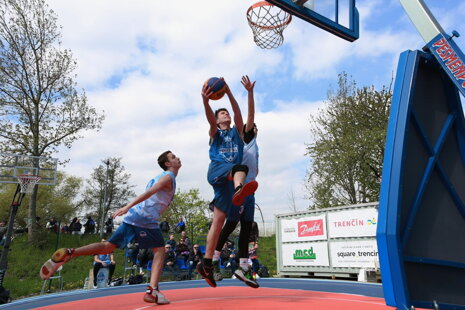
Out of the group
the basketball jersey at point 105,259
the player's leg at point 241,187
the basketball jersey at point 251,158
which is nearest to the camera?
the player's leg at point 241,187

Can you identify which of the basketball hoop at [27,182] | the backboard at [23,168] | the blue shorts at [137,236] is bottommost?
the blue shorts at [137,236]

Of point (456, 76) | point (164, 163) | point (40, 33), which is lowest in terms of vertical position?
point (164, 163)

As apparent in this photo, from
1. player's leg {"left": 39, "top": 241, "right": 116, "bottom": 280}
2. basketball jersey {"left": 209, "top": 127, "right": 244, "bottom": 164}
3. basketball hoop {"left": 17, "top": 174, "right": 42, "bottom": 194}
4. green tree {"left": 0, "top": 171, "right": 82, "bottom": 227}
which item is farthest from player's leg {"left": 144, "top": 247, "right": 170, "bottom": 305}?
green tree {"left": 0, "top": 171, "right": 82, "bottom": 227}

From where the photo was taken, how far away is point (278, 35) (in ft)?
23.9

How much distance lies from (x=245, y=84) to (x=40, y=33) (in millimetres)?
21542

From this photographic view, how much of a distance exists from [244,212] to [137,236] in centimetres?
173

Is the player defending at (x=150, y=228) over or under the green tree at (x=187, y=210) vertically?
under

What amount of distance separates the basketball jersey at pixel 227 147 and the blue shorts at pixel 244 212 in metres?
0.64

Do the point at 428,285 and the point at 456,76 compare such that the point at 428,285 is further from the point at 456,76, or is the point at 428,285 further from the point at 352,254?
the point at 352,254

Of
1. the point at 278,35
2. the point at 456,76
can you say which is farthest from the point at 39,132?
the point at 456,76

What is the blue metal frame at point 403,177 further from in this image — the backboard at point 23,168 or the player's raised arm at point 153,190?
the backboard at point 23,168

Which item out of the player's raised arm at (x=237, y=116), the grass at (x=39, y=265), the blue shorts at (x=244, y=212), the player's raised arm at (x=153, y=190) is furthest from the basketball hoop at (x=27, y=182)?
the player's raised arm at (x=237, y=116)

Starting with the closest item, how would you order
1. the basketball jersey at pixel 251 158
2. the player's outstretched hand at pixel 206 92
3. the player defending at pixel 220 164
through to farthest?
the player's outstretched hand at pixel 206 92
the player defending at pixel 220 164
the basketball jersey at pixel 251 158

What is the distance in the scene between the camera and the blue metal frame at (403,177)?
11.3 feet
